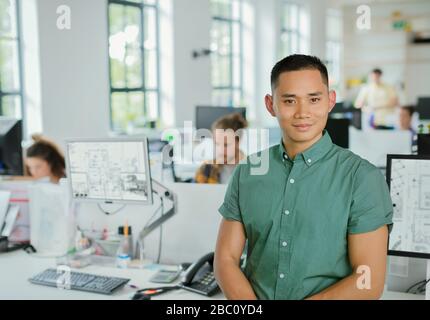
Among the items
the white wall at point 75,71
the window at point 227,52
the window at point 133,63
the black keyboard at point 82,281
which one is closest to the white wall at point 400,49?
the window at point 227,52

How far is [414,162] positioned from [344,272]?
429 millimetres

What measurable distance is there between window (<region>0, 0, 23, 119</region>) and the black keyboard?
9.17 ft

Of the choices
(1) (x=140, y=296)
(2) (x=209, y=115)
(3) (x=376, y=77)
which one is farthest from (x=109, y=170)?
(3) (x=376, y=77)

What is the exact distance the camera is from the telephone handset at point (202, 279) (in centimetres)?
179

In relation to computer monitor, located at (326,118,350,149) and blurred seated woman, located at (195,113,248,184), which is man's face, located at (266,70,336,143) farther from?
computer monitor, located at (326,118,350,149)

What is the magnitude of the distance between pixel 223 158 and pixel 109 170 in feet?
4.24

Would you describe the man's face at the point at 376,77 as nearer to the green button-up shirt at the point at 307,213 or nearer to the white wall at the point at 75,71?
the white wall at the point at 75,71

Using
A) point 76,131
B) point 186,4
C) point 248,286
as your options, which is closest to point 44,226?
point 248,286

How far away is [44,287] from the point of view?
6.07 feet

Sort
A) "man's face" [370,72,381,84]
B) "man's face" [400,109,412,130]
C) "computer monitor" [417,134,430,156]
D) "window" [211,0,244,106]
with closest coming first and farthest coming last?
"computer monitor" [417,134,430,156] → "man's face" [400,109,412,130] → "window" [211,0,244,106] → "man's face" [370,72,381,84]

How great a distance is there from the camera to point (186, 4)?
6.20 meters

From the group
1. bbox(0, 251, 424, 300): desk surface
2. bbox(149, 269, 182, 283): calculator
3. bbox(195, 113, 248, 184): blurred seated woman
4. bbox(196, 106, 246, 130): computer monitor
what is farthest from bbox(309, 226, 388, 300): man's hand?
bbox(196, 106, 246, 130): computer monitor

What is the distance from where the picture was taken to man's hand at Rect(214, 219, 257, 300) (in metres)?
1.38
